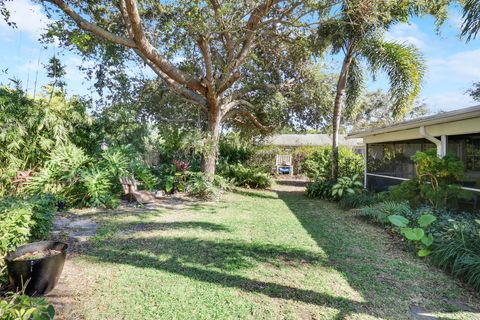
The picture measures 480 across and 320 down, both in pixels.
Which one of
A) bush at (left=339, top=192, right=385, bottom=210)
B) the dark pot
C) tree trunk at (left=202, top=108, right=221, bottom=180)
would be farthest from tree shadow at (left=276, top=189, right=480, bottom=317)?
tree trunk at (left=202, top=108, right=221, bottom=180)

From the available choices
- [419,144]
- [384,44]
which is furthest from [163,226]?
[384,44]

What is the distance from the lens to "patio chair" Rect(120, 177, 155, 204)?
8453 mm

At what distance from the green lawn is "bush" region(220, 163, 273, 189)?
662 cm

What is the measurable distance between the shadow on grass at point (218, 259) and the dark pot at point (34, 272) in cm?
92

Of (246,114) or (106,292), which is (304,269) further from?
(246,114)

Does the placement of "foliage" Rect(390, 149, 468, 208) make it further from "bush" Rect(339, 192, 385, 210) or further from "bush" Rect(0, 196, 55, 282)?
"bush" Rect(0, 196, 55, 282)

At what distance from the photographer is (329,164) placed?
506 inches

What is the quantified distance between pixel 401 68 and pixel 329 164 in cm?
523

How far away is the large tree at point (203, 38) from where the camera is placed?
700 centimetres

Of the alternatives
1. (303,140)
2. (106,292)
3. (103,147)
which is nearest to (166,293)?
(106,292)

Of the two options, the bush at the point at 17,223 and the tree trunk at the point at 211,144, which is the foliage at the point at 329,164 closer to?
the tree trunk at the point at 211,144

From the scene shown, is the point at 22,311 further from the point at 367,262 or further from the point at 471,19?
the point at 471,19

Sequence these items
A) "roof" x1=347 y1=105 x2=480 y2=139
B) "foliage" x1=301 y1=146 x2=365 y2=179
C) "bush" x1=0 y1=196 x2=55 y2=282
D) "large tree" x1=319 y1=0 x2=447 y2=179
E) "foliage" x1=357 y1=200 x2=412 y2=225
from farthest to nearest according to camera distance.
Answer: "foliage" x1=301 y1=146 x2=365 y2=179
"large tree" x1=319 y1=0 x2=447 y2=179
"foliage" x1=357 y1=200 x2=412 y2=225
"roof" x1=347 y1=105 x2=480 y2=139
"bush" x1=0 y1=196 x2=55 y2=282

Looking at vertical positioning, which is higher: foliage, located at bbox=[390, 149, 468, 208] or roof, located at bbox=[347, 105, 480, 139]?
roof, located at bbox=[347, 105, 480, 139]
